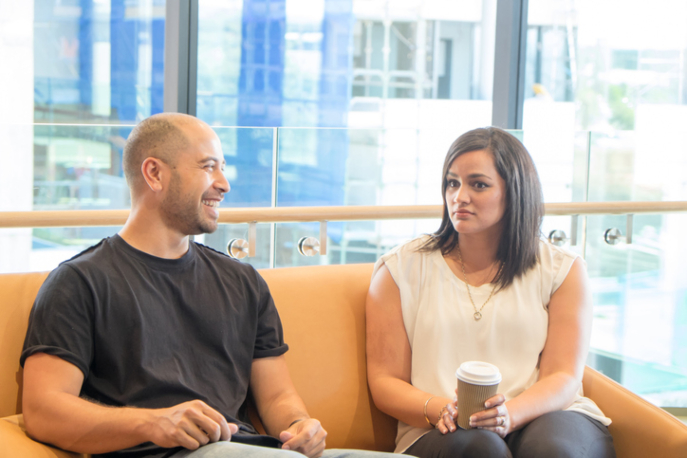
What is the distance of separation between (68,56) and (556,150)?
25.4 feet

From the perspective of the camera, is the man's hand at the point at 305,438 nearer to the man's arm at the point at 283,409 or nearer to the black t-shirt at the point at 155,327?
the man's arm at the point at 283,409

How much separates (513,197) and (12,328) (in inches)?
50.3

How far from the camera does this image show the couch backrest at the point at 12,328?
1.49m

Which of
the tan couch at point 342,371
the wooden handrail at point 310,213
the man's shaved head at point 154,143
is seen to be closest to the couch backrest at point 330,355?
the tan couch at point 342,371

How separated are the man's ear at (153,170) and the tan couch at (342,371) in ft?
1.20

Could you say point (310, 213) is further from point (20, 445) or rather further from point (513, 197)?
point (20, 445)

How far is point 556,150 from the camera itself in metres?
2.91

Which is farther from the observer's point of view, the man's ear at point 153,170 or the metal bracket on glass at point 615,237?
the metal bracket on glass at point 615,237

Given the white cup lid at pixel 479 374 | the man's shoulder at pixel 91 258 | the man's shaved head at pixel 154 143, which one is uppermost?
the man's shaved head at pixel 154 143

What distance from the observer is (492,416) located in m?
1.49

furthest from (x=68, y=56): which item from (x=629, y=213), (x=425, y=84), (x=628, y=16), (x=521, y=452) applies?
(x=521, y=452)

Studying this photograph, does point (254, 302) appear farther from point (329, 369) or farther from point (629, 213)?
point (629, 213)

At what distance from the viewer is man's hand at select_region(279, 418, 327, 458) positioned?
1463 mm

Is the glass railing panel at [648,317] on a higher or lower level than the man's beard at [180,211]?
lower
